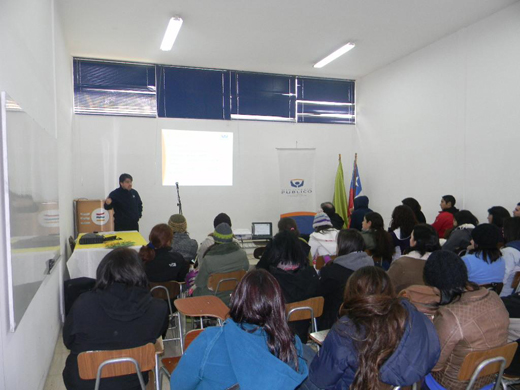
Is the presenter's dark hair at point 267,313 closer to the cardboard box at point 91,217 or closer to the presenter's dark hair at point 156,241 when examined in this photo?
the presenter's dark hair at point 156,241

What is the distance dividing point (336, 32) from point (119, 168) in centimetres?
427

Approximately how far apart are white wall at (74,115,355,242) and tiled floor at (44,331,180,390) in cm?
359

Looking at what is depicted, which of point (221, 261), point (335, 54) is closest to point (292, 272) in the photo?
point (221, 261)

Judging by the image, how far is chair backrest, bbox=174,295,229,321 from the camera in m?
2.36

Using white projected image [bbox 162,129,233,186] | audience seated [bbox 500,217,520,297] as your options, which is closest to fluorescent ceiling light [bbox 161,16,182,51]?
white projected image [bbox 162,129,233,186]

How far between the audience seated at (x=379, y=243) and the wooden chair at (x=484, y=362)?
1.98m

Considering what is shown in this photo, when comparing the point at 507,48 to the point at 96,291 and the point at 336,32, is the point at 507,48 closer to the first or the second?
the point at 336,32

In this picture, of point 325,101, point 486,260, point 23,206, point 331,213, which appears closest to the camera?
point 23,206

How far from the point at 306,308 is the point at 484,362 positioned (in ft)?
3.38

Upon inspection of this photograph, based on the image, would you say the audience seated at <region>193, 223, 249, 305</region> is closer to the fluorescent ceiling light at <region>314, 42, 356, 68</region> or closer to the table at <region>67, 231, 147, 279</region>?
the table at <region>67, 231, 147, 279</region>

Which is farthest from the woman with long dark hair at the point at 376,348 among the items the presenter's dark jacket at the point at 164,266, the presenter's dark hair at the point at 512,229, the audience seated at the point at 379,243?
the presenter's dark hair at the point at 512,229

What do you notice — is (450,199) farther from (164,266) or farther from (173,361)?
(173,361)

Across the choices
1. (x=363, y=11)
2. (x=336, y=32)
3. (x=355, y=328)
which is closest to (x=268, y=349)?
(x=355, y=328)

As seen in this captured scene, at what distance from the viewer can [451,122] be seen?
19.2 feet
